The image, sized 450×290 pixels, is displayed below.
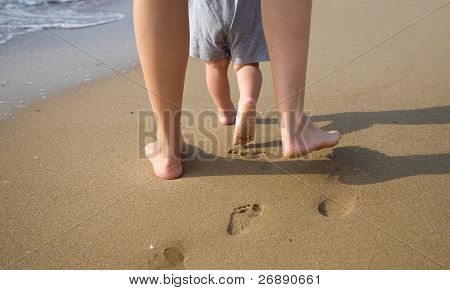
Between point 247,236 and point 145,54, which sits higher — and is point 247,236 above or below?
below

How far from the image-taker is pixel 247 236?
1212mm

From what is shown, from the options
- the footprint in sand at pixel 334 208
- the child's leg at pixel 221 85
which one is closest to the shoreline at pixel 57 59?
the child's leg at pixel 221 85

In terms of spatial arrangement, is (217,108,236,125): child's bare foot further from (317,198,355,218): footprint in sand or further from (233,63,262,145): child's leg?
(317,198,355,218): footprint in sand

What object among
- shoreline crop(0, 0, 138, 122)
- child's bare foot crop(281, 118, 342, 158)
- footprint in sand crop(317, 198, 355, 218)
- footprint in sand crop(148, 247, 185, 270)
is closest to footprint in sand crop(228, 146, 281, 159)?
child's bare foot crop(281, 118, 342, 158)

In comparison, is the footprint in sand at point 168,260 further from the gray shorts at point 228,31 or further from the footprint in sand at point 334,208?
the gray shorts at point 228,31

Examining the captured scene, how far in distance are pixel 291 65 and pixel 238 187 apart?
1.37 feet

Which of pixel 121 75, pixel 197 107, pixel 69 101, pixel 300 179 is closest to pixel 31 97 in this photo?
pixel 69 101

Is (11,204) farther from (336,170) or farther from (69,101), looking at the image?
(336,170)

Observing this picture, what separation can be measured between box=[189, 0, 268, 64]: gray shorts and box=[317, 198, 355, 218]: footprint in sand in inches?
25.8

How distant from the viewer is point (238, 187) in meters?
1.44

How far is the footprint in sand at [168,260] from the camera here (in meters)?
1.14

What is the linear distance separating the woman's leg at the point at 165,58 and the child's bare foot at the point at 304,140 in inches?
14.5
